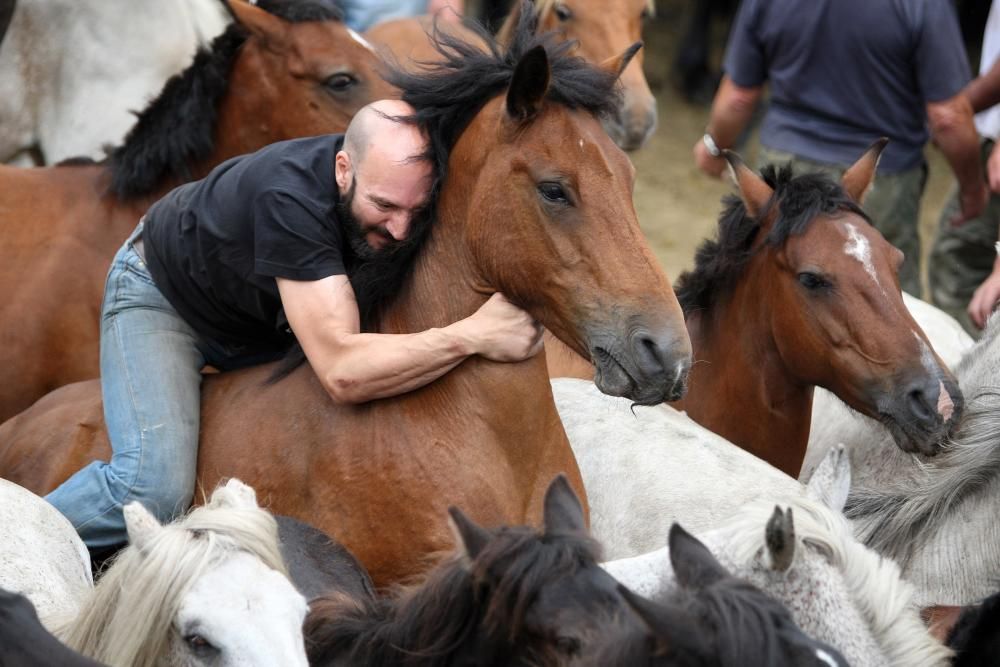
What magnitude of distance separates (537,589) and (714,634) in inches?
15.0

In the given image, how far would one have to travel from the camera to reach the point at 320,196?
333cm

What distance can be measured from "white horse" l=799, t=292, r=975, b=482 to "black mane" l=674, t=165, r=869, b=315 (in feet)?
2.04

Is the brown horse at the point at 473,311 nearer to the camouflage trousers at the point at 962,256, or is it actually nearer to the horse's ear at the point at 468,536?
the horse's ear at the point at 468,536

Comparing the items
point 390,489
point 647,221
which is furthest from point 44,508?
point 647,221

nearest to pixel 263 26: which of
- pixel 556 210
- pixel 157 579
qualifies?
pixel 556 210

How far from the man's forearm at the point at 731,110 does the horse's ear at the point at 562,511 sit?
401 centimetres

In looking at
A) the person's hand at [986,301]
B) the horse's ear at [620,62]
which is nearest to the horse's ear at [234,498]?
the horse's ear at [620,62]

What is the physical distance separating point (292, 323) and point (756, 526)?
1.32 m

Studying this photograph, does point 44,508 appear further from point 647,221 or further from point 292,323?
point 647,221

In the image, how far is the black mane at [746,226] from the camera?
418 centimetres

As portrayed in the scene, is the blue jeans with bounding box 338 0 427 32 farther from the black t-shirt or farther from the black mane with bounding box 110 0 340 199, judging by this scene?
the black t-shirt

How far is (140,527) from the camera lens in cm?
262

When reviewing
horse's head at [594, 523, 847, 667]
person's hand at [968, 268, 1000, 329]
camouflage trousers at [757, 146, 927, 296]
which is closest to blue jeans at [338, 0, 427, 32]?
camouflage trousers at [757, 146, 927, 296]

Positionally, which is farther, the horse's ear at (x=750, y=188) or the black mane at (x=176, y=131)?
the black mane at (x=176, y=131)
